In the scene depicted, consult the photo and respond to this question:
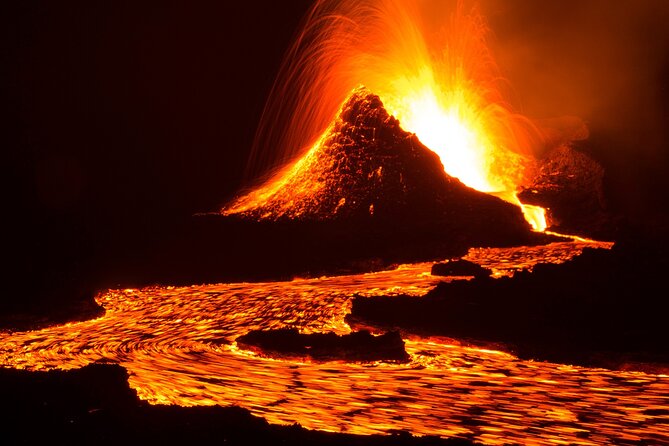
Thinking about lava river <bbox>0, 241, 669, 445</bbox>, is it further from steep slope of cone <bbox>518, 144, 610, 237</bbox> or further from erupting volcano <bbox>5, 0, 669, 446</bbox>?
steep slope of cone <bbox>518, 144, 610, 237</bbox>

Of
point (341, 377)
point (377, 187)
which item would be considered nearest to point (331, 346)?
point (341, 377)

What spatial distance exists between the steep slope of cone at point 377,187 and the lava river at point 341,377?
181 cm

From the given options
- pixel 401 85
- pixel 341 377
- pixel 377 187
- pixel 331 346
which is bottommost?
pixel 341 377

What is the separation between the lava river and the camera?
4.00 m

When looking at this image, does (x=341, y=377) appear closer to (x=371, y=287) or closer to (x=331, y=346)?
(x=331, y=346)

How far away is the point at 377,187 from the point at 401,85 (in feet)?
9.50

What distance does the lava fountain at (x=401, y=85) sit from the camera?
11055 millimetres

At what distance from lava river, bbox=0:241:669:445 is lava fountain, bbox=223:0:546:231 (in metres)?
4.08

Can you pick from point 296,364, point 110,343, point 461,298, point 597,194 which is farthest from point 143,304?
point 597,194

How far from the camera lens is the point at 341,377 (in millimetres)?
4973

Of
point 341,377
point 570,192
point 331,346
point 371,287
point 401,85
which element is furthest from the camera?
point 401,85

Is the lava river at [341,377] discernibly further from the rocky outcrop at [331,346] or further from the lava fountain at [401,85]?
the lava fountain at [401,85]

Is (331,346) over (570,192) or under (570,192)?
under

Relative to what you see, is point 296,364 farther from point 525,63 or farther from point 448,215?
point 525,63
